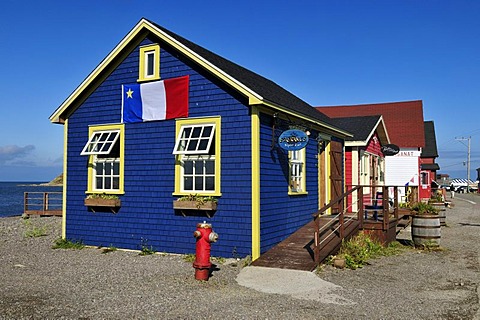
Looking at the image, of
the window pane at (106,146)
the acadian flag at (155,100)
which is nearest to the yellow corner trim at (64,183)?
the window pane at (106,146)

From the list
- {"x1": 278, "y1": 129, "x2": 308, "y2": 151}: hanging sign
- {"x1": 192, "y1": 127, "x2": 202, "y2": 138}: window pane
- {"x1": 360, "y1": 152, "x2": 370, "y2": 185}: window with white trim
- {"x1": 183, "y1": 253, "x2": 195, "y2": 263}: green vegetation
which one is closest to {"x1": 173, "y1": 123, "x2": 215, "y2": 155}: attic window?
{"x1": 192, "y1": 127, "x2": 202, "y2": 138}: window pane

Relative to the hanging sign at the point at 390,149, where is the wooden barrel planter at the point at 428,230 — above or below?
below

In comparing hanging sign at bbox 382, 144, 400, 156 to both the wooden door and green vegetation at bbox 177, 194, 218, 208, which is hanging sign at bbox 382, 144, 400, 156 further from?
green vegetation at bbox 177, 194, 218, 208

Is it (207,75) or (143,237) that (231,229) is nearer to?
(143,237)

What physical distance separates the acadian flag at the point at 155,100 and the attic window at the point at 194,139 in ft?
1.42

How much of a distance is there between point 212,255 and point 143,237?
83.6 inches

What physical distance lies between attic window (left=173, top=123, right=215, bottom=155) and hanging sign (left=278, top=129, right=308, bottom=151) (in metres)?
1.61

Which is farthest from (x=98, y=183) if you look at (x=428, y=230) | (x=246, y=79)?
(x=428, y=230)

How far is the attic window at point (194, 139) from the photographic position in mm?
10805

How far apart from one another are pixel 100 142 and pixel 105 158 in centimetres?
50

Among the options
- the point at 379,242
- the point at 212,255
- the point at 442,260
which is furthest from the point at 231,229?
the point at 442,260

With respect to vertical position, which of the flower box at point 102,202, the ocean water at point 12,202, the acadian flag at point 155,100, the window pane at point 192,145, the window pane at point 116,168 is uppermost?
the acadian flag at point 155,100

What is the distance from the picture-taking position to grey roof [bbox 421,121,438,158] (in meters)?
37.5

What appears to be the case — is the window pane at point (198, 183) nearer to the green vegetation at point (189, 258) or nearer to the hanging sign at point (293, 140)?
the green vegetation at point (189, 258)
